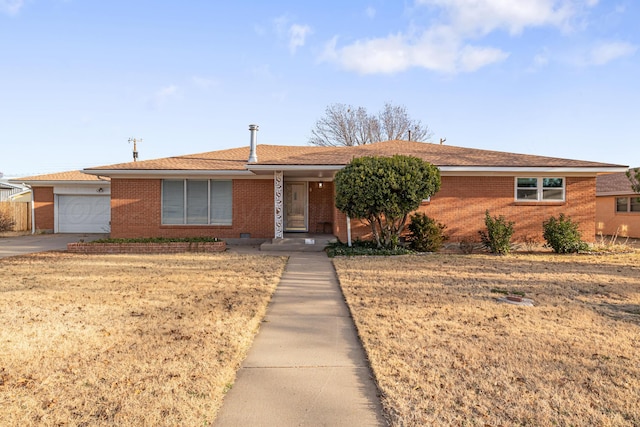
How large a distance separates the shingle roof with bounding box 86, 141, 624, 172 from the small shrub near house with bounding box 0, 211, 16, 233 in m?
10.7

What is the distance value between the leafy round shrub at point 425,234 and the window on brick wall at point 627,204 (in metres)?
12.0

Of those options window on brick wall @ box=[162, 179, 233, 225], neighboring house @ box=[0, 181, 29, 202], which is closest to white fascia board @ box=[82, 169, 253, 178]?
window on brick wall @ box=[162, 179, 233, 225]

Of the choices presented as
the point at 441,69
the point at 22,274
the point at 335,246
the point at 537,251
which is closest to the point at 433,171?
the point at 335,246

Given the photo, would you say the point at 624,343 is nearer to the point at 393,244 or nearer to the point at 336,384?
the point at 336,384

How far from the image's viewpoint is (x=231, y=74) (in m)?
15.5

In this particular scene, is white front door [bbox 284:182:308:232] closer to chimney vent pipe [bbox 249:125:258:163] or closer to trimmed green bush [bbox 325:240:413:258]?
chimney vent pipe [bbox 249:125:258:163]

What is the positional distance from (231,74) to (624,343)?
14642mm

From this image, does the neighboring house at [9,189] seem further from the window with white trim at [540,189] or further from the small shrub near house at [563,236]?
the small shrub near house at [563,236]

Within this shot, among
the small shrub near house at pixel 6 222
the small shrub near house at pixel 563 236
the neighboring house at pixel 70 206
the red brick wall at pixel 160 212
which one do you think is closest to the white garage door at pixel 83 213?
the neighboring house at pixel 70 206

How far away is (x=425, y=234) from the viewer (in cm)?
1284

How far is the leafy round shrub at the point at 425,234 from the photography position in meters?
12.8

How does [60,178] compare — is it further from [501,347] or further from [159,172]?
[501,347]

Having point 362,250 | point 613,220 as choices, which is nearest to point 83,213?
point 362,250

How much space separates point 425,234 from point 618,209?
43.3 feet
